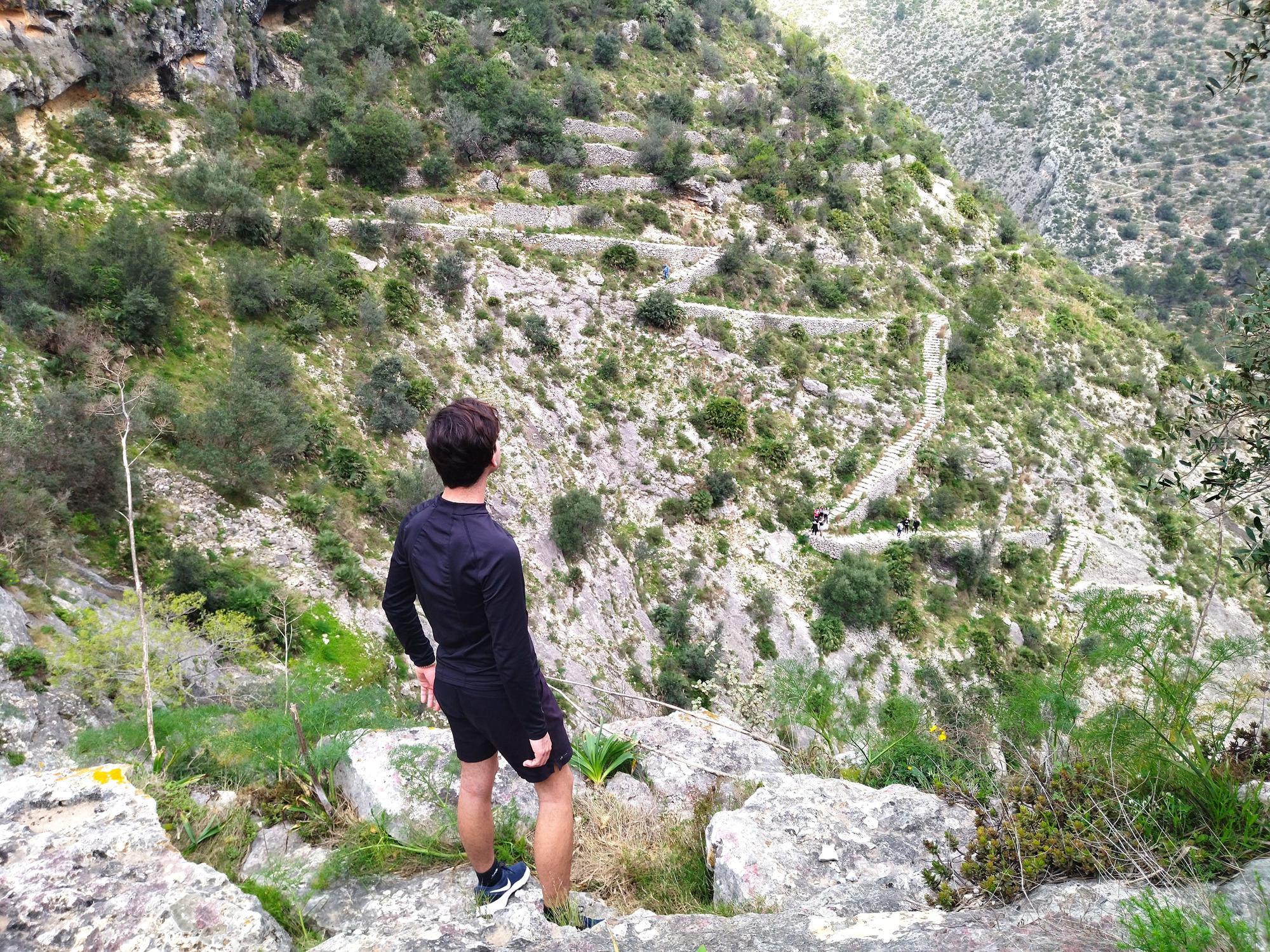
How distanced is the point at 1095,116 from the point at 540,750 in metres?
81.6

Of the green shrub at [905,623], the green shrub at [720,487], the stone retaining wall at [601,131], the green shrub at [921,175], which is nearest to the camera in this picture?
the green shrub at [905,623]

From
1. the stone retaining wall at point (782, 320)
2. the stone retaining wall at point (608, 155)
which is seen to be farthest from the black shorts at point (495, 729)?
the stone retaining wall at point (608, 155)

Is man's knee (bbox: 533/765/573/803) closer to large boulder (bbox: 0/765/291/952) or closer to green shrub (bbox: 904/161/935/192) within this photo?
large boulder (bbox: 0/765/291/952)

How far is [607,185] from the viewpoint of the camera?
90.5ft

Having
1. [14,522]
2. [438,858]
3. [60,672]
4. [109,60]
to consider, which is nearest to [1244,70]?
[438,858]

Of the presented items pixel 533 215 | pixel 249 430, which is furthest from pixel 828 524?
pixel 249 430

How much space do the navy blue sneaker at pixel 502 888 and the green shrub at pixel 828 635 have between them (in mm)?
16913

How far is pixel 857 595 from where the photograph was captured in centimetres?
1858

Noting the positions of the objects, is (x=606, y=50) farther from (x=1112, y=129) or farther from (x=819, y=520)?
(x=1112, y=129)

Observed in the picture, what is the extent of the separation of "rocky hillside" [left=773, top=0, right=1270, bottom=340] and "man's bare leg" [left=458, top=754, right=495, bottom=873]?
55.9m

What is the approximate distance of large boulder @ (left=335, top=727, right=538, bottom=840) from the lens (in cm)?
346

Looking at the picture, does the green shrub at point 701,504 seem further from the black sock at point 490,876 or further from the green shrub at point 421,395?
the black sock at point 490,876

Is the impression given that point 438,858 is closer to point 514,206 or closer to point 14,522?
point 14,522

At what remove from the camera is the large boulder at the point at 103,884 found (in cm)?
216
